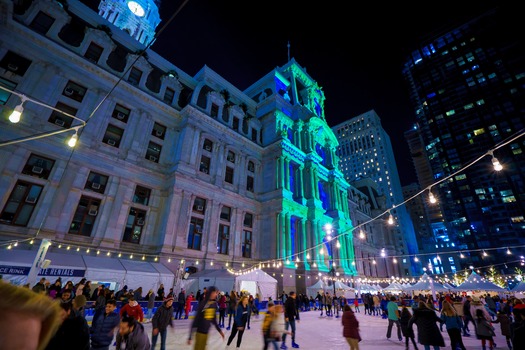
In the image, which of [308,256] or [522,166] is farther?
[522,166]

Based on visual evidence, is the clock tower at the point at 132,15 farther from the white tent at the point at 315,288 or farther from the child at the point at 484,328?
the child at the point at 484,328

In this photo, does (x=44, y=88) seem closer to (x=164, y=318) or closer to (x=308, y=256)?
(x=164, y=318)

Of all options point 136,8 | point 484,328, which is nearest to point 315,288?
point 484,328

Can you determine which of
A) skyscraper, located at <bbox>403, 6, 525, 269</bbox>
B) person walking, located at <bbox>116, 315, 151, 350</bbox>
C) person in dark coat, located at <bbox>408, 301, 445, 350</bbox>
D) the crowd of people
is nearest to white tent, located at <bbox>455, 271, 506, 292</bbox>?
the crowd of people

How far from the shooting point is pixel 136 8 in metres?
67.6

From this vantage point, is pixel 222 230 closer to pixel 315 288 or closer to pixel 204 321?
pixel 315 288

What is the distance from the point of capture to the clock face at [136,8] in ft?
218

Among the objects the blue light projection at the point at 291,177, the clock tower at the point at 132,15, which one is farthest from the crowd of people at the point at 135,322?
the clock tower at the point at 132,15

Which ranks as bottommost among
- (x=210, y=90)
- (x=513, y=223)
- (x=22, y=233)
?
(x=22, y=233)

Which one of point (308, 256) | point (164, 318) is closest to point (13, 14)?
point (164, 318)

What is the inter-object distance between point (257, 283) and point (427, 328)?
16992 millimetres

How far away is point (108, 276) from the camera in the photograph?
56.9ft

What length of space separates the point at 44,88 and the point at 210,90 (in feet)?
57.3

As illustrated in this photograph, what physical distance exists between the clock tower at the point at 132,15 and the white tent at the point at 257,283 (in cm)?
6394
